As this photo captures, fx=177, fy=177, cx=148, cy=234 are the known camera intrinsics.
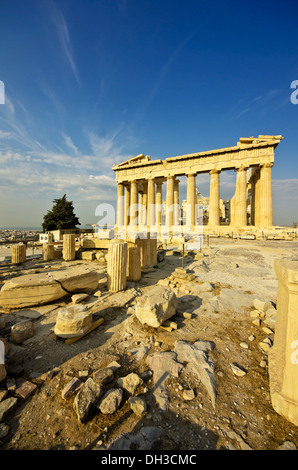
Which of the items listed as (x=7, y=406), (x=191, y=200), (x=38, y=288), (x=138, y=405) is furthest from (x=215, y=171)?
(x=7, y=406)

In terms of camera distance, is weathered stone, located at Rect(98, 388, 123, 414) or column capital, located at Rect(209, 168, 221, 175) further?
column capital, located at Rect(209, 168, 221, 175)

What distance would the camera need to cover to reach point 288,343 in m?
1.99

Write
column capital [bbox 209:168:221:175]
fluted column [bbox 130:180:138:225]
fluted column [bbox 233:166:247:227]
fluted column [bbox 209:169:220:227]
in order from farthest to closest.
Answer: fluted column [bbox 130:180:138:225]
fluted column [bbox 209:169:220:227]
column capital [bbox 209:168:221:175]
fluted column [bbox 233:166:247:227]

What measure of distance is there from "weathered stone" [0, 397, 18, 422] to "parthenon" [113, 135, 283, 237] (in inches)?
845

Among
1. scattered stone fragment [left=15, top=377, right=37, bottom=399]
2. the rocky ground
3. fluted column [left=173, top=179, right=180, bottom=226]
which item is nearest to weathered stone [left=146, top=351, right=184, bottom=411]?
the rocky ground

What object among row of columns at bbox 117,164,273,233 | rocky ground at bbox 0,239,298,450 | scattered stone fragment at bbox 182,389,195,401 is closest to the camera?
rocky ground at bbox 0,239,298,450

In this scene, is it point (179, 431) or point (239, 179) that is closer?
point (179, 431)

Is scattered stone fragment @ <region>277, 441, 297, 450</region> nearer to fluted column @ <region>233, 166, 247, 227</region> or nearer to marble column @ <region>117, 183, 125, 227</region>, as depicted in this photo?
fluted column @ <region>233, 166, 247, 227</region>

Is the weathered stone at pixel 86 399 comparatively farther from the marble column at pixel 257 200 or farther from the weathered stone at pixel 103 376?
the marble column at pixel 257 200

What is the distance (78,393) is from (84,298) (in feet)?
9.84

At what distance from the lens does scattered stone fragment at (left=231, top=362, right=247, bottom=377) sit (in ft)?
7.89

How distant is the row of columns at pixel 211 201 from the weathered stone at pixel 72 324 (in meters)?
20.1
